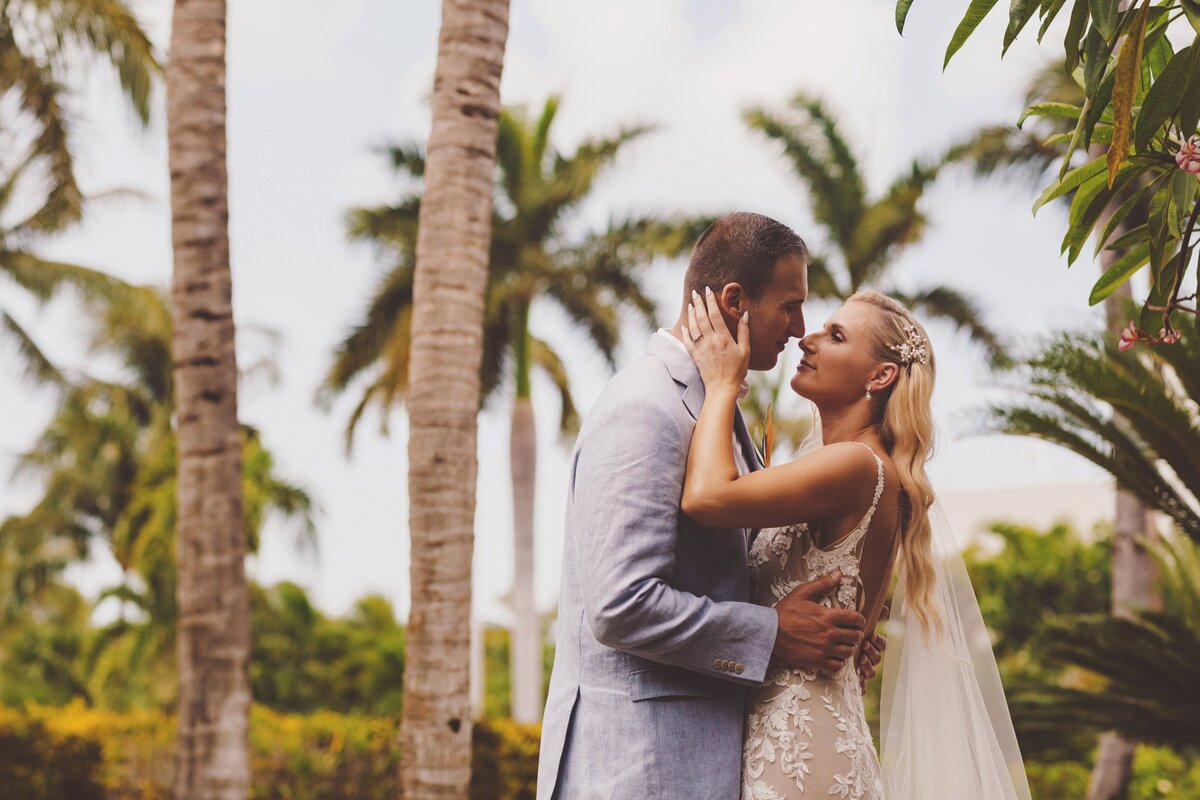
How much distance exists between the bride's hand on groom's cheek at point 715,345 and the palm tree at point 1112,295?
16.5 ft

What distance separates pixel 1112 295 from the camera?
9648 millimetres

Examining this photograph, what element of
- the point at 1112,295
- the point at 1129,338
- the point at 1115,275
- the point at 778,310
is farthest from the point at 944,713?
the point at 1112,295

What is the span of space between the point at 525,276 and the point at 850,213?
18.4ft

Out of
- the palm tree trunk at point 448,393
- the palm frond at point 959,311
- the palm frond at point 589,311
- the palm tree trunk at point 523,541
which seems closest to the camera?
the palm tree trunk at point 448,393

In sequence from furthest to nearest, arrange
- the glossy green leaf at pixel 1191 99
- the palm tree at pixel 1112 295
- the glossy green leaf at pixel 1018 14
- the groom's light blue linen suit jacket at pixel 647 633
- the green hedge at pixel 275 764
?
the palm tree at pixel 1112 295 < the green hedge at pixel 275 764 < the glossy green leaf at pixel 1191 99 < the glossy green leaf at pixel 1018 14 < the groom's light blue linen suit jacket at pixel 647 633

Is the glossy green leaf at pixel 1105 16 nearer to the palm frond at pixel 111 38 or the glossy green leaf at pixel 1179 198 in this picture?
the glossy green leaf at pixel 1179 198

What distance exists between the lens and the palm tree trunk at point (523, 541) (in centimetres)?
2286

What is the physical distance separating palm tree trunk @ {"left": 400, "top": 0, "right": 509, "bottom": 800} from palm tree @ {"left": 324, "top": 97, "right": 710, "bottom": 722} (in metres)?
13.5

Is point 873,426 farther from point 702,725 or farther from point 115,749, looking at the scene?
point 115,749

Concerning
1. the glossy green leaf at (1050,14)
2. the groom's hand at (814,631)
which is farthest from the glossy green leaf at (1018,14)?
the groom's hand at (814,631)

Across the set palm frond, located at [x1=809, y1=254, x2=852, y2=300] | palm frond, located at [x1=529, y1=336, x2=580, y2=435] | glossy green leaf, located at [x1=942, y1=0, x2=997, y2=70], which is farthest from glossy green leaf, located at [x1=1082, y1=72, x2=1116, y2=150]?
palm frond, located at [x1=529, y1=336, x2=580, y2=435]

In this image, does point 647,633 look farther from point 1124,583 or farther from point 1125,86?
point 1124,583

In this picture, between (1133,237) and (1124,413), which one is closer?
(1133,237)

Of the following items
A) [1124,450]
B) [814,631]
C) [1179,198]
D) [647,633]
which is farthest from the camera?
[1124,450]
